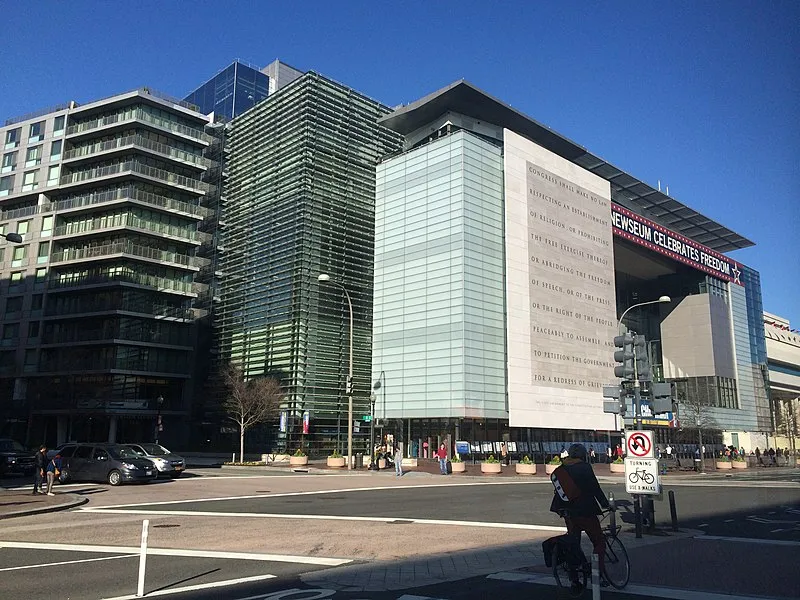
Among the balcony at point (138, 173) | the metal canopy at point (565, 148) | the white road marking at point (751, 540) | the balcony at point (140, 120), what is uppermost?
the balcony at point (140, 120)

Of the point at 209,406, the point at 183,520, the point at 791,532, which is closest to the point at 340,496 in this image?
the point at 183,520

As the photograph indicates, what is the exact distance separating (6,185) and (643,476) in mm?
77924

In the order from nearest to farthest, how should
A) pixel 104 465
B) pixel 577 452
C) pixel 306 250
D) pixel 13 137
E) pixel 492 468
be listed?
pixel 577 452 → pixel 104 465 → pixel 492 468 → pixel 306 250 → pixel 13 137

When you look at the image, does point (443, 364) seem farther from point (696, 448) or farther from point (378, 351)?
point (696, 448)

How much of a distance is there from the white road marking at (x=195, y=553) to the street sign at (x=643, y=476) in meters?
6.08

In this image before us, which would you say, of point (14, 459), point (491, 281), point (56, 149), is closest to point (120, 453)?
point (14, 459)

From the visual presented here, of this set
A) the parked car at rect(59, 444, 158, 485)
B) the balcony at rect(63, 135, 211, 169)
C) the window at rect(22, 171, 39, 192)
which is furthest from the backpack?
the window at rect(22, 171, 39, 192)

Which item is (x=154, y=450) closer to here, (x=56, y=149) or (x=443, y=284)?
(x=443, y=284)

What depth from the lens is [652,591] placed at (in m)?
8.44

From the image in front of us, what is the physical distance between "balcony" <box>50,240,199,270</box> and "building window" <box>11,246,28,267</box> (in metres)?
4.37

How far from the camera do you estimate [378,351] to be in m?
57.5

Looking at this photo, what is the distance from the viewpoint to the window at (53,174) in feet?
226

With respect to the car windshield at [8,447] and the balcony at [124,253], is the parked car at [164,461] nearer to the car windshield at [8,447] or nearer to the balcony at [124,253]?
the car windshield at [8,447]

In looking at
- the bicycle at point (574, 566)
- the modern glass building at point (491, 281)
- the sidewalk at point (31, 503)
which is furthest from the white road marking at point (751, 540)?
the modern glass building at point (491, 281)
